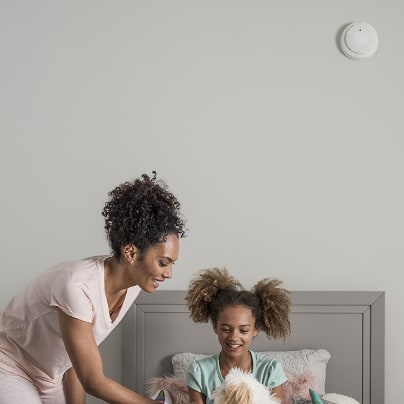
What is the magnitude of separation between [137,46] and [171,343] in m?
1.12

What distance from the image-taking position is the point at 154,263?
1765mm

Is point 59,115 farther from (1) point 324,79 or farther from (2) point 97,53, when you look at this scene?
(1) point 324,79

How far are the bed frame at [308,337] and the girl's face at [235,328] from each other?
0.37 meters

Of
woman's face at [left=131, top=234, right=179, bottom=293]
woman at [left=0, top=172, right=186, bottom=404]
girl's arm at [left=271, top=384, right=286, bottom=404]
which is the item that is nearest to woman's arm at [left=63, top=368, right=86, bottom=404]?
woman at [left=0, top=172, right=186, bottom=404]

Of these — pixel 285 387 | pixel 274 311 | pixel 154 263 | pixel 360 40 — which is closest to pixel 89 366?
pixel 154 263

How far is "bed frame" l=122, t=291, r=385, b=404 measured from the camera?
2.47m

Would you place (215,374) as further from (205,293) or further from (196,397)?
(205,293)

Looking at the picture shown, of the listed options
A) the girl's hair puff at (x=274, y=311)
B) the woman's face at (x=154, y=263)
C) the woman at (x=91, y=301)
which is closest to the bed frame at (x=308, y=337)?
the girl's hair puff at (x=274, y=311)

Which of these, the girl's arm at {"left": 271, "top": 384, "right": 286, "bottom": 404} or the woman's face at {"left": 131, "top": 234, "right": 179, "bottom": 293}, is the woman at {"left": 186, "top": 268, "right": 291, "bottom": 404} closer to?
the girl's arm at {"left": 271, "top": 384, "right": 286, "bottom": 404}

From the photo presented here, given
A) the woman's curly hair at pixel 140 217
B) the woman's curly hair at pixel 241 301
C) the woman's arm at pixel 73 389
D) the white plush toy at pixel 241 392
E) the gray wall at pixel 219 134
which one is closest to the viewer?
the white plush toy at pixel 241 392

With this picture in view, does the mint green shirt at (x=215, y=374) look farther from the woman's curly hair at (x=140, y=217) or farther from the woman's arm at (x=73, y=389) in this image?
the woman's curly hair at (x=140, y=217)

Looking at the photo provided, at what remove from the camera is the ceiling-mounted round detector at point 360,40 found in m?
2.54

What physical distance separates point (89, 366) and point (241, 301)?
62 centimetres

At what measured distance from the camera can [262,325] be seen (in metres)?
2.21
